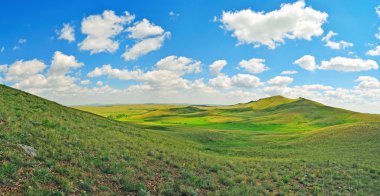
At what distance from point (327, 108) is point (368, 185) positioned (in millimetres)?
140262

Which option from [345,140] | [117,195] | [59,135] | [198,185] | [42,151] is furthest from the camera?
[345,140]

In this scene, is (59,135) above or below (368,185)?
above

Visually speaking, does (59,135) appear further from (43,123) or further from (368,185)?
(368,185)

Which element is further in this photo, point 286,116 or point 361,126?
point 286,116

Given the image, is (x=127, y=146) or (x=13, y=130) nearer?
(x=13, y=130)

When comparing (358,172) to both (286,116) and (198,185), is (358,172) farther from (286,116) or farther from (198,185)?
(286,116)

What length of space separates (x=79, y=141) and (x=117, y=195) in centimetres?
876

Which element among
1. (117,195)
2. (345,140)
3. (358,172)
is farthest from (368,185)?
(345,140)

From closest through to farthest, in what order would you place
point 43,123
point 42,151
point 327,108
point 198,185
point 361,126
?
1. point 42,151
2. point 198,185
3. point 43,123
4. point 361,126
5. point 327,108

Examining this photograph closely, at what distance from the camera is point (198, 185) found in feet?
62.1

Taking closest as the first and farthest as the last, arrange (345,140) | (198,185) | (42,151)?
(42,151) → (198,185) → (345,140)

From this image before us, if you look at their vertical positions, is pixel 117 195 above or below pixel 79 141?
below

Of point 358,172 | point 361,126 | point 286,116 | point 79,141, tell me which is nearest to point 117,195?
point 79,141

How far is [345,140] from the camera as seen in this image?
50.3 metres
